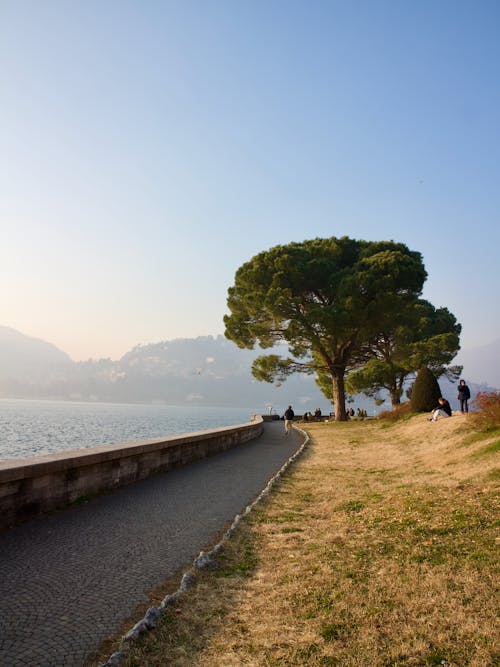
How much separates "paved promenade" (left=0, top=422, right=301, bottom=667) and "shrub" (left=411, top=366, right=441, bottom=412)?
718 inches

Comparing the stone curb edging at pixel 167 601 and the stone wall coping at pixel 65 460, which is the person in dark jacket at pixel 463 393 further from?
the stone curb edging at pixel 167 601

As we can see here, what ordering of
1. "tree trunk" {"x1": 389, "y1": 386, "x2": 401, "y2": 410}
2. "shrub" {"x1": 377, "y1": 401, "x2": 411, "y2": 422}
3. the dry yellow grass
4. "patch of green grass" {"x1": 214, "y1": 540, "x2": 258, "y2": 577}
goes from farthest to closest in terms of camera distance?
"tree trunk" {"x1": 389, "y1": 386, "x2": 401, "y2": 410}, "shrub" {"x1": 377, "y1": 401, "x2": 411, "y2": 422}, "patch of green grass" {"x1": 214, "y1": 540, "x2": 258, "y2": 577}, the dry yellow grass

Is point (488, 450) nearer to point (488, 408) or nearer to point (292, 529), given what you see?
point (488, 408)

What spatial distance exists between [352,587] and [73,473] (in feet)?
17.6

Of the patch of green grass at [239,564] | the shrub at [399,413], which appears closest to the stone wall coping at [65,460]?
the patch of green grass at [239,564]

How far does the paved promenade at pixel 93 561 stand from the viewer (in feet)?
12.1

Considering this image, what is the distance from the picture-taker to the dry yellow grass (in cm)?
345

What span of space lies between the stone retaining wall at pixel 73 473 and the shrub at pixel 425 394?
1682 cm

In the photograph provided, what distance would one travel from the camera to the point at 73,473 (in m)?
8.02

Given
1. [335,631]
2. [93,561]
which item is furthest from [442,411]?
[335,631]

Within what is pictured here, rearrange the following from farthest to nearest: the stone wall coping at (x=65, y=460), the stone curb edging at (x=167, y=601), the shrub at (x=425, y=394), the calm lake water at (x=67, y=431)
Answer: the calm lake water at (x=67, y=431) → the shrub at (x=425, y=394) → the stone wall coping at (x=65, y=460) → the stone curb edging at (x=167, y=601)

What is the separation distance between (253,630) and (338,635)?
71 cm

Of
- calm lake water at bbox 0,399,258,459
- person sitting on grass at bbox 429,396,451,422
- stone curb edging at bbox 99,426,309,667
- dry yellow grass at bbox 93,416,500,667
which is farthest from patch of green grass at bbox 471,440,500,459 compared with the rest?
calm lake water at bbox 0,399,258,459

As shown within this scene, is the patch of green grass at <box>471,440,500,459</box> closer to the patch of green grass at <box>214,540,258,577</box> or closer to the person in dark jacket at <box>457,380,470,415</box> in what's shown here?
the patch of green grass at <box>214,540,258,577</box>
